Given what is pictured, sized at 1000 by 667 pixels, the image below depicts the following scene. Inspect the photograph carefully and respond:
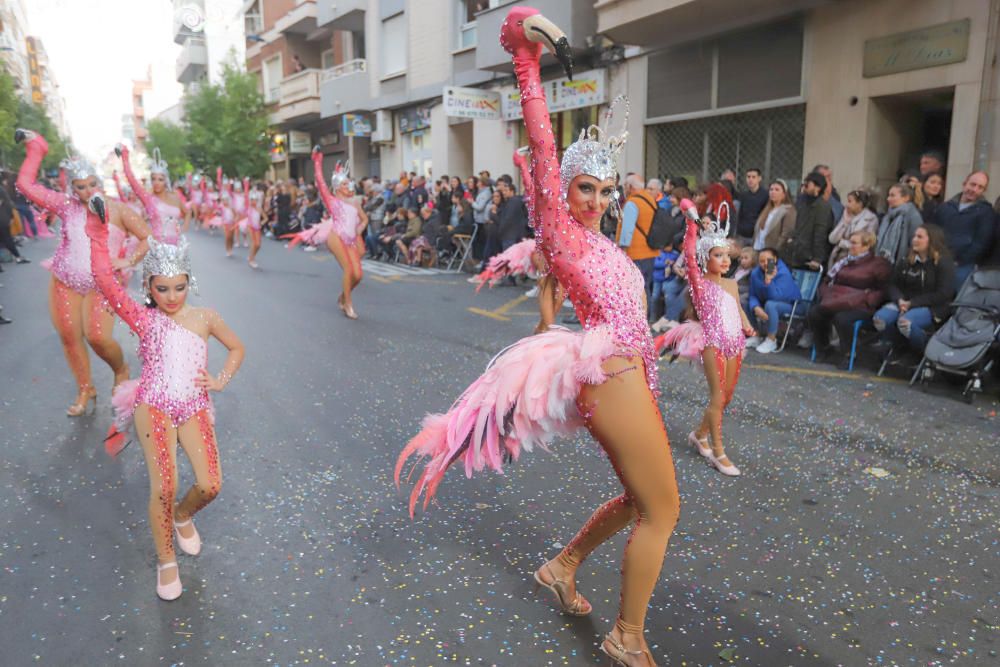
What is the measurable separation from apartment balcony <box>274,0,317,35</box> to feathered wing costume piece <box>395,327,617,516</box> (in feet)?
102

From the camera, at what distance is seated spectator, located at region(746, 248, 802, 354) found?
26.3 ft

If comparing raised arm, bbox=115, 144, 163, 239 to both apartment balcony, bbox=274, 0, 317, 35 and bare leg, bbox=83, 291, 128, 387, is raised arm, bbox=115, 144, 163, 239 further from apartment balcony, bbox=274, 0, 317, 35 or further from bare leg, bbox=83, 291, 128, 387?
apartment balcony, bbox=274, 0, 317, 35

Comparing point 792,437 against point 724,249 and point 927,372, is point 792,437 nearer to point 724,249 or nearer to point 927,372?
point 724,249

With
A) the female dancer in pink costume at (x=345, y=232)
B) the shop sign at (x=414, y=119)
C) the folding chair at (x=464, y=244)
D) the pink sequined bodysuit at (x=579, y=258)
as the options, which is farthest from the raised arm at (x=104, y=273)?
the shop sign at (x=414, y=119)

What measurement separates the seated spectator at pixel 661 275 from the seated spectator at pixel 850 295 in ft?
6.37

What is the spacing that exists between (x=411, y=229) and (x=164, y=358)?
1349cm

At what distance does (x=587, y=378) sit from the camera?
2.38 meters

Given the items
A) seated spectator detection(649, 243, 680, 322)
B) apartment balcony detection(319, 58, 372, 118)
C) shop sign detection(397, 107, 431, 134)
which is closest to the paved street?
seated spectator detection(649, 243, 680, 322)

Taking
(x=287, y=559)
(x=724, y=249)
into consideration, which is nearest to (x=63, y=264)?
(x=287, y=559)

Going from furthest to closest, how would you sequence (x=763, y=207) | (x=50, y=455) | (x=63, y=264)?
1. (x=763, y=207)
2. (x=63, y=264)
3. (x=50, y=455)

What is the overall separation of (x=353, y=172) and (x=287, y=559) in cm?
2671

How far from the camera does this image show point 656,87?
14445 mm

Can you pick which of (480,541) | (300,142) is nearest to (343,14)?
(300,142)

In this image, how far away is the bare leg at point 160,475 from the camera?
311cm
